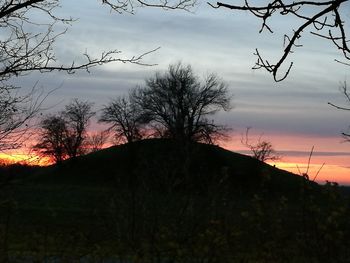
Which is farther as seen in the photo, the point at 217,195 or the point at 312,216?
the point at 217,195

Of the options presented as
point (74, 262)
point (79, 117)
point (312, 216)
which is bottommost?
point (74, 262)

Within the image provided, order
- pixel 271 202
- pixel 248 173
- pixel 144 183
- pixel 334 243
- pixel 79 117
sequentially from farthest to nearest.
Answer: pixel 79 117 < pixel 248 173 < pixel 144 183 < pixel 271 202 < pixel 334 243

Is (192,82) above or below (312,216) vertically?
above

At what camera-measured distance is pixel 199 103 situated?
74.6 m

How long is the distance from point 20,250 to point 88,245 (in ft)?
3.06

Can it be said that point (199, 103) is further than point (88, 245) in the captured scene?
Yes

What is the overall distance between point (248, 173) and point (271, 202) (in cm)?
6047

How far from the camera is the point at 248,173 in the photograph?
65.9 metres

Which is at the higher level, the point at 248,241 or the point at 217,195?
the point at 217,195

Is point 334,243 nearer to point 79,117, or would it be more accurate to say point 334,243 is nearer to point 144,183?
point 144,183

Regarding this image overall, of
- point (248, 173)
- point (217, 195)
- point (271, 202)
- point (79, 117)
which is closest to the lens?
point (271, 202)

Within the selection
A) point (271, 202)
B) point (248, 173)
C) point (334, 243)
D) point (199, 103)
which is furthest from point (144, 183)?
point (199, 103)

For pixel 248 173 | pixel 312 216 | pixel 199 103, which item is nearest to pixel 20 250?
pixel 312 216

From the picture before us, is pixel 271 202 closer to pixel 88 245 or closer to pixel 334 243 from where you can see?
pixel 334 243
